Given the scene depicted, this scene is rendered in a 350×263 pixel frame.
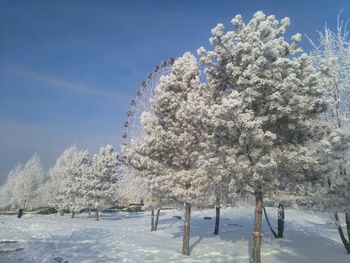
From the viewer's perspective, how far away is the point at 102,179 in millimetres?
49500

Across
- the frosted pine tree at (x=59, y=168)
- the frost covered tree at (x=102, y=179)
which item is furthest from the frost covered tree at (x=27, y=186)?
the frost covered tree at (x=102, y=179)

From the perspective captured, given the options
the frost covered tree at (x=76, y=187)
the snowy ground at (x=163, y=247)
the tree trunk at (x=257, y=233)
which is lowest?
the snowy ground at (x=163, y=247)

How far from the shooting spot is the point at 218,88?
58.0 feet

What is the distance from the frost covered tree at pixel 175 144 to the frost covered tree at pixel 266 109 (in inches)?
192

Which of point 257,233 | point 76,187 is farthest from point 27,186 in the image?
point 257,233

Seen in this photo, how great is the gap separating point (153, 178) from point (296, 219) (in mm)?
23005

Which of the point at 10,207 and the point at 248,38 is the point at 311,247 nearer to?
the point at 248,38

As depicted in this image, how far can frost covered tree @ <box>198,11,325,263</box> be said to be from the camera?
49.8 ft

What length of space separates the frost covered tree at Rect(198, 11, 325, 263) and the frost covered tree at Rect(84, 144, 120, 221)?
34672mm

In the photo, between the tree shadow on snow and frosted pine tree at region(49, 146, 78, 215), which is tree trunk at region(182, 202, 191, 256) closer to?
the tree shadow on snow

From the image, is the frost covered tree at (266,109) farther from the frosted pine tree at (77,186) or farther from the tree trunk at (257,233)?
the frosted pine tree at (77,186)

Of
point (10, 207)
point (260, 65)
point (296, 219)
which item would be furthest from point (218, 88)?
point (10, 207)

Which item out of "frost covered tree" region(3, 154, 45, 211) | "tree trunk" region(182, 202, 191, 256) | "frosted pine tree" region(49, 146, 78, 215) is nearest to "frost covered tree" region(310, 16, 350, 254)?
"tree trunk" region(182, 202, 191, 256)

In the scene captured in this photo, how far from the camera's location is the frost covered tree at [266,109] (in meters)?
15.2
